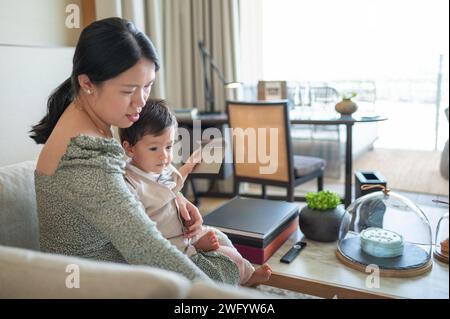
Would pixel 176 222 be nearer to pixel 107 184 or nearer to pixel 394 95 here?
pixel 107 184

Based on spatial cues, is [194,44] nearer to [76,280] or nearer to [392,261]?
[392,261]

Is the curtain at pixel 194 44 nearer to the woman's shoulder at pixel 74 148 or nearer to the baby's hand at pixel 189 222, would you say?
the baby's hand at pixel 189 222

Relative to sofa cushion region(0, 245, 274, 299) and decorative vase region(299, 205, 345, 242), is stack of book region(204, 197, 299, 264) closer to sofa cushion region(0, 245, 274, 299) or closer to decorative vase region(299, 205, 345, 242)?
decorative vase region(299, 205, 345, 242)

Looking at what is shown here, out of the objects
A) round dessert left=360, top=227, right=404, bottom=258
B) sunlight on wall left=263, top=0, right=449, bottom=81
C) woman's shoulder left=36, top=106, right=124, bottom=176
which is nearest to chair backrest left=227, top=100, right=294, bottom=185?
sunlight on wall left=263, top=0, right=449, bottom=81

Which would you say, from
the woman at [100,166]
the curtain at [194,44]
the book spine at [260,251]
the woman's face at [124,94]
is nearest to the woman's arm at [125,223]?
the woman at [100,166]

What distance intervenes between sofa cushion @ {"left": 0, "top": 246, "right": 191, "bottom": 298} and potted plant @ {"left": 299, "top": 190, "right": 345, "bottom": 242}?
3.41ft

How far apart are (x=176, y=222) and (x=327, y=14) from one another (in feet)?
11.1

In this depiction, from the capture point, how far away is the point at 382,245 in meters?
1.45

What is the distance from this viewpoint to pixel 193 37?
4008mm

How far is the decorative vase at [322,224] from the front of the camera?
5.29 ft

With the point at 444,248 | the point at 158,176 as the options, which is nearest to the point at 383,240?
the point at 444,248

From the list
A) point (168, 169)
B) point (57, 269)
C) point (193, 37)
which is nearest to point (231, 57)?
point (193, 37)

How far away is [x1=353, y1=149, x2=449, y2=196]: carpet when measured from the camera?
12.6ft

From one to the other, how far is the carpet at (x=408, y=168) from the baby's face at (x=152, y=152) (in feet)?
10.1
